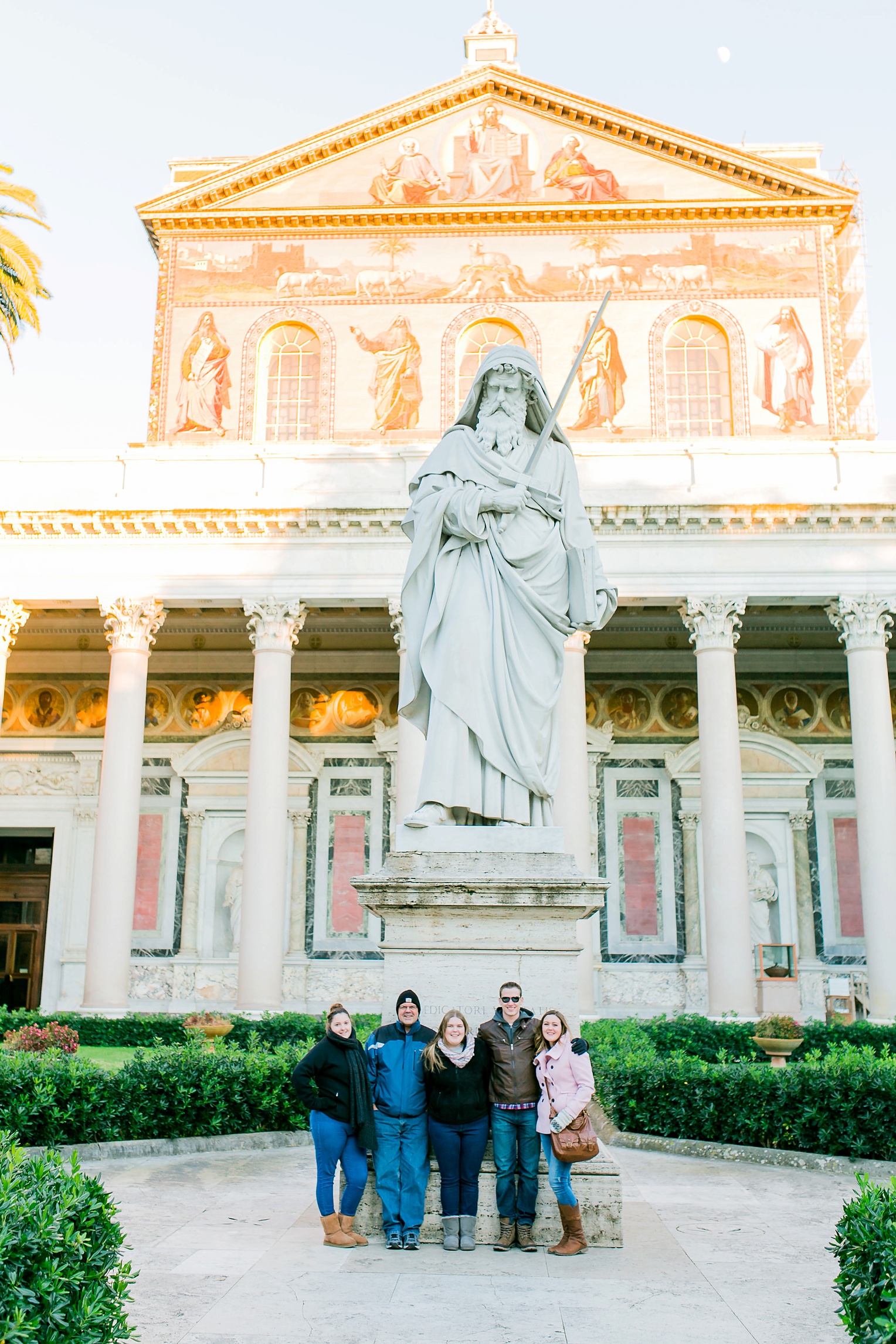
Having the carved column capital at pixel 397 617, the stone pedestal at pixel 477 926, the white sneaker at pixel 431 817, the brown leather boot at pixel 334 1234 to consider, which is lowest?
the brown leather boot at pixel 334 1234

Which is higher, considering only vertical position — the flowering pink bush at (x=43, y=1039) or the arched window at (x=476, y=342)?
the arched window at (x=476, y=342)

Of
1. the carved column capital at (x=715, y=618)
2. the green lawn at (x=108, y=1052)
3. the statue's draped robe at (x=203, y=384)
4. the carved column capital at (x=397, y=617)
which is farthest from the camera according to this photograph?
the statue's draped robe at (x=203, y=384)

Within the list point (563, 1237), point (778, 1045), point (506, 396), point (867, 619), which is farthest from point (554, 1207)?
point (867, 619)

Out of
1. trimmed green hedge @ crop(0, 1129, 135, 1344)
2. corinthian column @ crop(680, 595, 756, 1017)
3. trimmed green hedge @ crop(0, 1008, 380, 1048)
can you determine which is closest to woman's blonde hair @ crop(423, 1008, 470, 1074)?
trimmed green hedge @ crop(0, 1129, 135, 1344)

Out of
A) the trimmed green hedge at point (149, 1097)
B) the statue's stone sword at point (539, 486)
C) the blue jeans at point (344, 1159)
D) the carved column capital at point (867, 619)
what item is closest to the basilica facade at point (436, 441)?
the carved column capital at point (867, 619)

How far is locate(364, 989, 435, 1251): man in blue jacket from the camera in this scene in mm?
6031

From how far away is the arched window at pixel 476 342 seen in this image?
2822 centimetres

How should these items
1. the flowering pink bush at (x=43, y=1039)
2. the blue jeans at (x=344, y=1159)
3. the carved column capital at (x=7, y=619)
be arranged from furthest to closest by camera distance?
the carved column capital at (x=7, y=619)
the flowering pink bush at (x=43, y=1039)
the blue jeans at (x=344, y=1159)

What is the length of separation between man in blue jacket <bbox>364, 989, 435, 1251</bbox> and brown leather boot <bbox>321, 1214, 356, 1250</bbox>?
0.19 metres

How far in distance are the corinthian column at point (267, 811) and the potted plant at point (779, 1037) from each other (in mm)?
9760

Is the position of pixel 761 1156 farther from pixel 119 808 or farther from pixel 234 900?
pixel 234 900

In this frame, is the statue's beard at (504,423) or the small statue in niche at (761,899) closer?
the statue's beard at (504,423)

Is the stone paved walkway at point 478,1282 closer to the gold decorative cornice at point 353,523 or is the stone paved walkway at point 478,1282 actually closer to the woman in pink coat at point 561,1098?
the woman in pink coat at point 561,1098

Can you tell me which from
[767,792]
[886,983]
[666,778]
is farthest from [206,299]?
[886,983]
